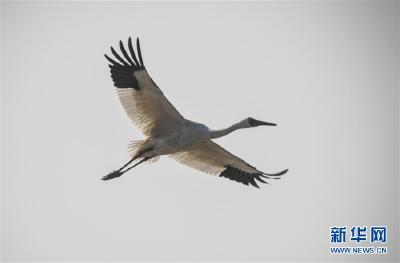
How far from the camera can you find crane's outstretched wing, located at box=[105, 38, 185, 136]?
14609 millimetres

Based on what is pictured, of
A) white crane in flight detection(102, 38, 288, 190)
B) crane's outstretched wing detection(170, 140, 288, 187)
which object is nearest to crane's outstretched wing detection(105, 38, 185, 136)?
white crane in flight detection(102, 38, 288, 190)

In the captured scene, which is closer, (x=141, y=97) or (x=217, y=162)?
(x=141, y=97)

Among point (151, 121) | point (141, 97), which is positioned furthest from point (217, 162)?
point (141, 97)

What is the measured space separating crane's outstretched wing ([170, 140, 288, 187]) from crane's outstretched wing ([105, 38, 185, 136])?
4.09ft

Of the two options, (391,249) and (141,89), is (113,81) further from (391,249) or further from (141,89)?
(391,249)

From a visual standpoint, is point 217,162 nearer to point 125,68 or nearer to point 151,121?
point 151,121

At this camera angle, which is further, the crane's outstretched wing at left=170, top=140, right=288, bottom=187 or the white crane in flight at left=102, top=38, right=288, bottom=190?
the crane's outstretched wing at left=170, top=140, right=288, bottom=187

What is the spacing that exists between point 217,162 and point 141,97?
9.71ft

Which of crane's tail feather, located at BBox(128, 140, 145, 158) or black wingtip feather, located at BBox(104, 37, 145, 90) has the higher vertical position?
black wingtip feather, located at BBox(104, 37, 145, 90)

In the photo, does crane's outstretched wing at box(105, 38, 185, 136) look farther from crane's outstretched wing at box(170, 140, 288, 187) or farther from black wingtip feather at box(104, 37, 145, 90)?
crane's outstretched wing at box(170, 140, 288, 187)

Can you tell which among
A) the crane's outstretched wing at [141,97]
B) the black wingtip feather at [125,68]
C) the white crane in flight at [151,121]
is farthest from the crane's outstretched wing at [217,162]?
the black wingtip feather at [125,68]

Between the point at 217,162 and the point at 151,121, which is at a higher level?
the point at 151,121

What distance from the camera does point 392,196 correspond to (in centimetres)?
10531

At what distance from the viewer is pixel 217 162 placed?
16.6 metres
